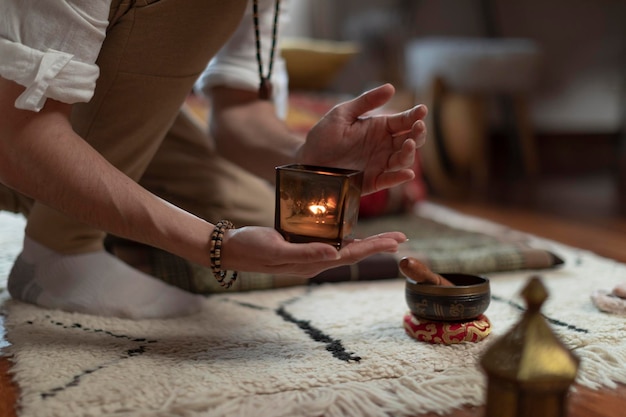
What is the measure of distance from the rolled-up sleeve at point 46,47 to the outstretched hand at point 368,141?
317 mm

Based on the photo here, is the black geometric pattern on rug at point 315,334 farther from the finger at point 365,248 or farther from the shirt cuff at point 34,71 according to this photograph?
the shirt cuff at point 34,71

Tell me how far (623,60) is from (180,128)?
201 centimetres

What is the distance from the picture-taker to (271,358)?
828 millimetres

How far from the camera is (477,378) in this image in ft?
2.50

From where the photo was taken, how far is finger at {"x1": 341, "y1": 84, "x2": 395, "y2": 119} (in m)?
0.86

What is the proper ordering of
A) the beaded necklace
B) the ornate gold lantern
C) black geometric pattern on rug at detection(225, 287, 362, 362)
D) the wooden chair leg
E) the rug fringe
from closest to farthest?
the ornate gold lantern, the rug fringe, black geometric pattern on rug at detection(225, 287, 362, 362), the beaded necklace, the wooden chair leg

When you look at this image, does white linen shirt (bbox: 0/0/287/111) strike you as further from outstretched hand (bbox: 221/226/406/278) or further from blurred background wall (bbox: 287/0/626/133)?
blurred background wall (bbox: 287/0/626/133)

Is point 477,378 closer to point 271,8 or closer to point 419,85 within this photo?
point 271,8

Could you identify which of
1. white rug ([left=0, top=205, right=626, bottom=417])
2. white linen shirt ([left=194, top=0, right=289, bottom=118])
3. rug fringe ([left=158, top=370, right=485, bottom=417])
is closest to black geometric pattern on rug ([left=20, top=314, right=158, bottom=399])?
white rug ([left=0, top=205, right=626, bottom=417])

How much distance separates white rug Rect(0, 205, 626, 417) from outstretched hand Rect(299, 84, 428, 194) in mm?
202

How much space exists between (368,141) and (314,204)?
0.57 ft

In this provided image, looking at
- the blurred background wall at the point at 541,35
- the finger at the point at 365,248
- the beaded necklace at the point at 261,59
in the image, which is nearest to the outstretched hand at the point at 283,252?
the finger at the point at 365,248

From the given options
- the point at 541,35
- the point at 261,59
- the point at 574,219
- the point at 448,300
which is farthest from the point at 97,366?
the point at 541,35

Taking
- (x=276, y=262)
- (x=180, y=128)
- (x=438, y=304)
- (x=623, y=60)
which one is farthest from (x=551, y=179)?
(x=276, y=262)
